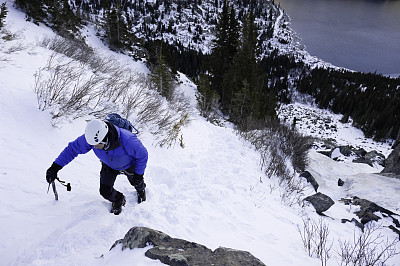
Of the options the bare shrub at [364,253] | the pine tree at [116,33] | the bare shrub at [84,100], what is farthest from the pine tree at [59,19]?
the bare shrub at [364,253]

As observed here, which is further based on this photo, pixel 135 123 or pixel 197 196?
pixel 135 123

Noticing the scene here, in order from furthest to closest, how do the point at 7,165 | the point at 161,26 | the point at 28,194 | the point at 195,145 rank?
the point at 161,26 < the point at 195,145 < the point at 7,165 < the point at 28,194

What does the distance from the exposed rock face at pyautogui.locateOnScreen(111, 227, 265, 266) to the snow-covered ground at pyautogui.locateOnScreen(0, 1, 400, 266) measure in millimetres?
115

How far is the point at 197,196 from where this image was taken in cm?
426

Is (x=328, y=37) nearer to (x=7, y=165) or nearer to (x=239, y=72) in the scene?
(x=239, y=72)

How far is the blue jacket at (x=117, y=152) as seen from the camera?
261 cm

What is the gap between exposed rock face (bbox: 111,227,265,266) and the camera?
2004mm

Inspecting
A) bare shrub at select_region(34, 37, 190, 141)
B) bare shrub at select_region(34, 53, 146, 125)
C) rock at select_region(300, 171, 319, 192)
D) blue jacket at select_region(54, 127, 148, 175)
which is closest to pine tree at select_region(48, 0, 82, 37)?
bare shrub at select_region(34, 37, 190, 141)

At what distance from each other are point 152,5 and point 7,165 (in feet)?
364

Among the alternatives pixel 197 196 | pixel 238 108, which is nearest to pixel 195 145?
pixel 197 196

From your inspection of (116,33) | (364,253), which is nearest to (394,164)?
(364,253)

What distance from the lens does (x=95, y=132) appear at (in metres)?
2.28

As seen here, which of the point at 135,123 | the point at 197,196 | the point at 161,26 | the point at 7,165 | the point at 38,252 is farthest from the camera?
the point at 161,26

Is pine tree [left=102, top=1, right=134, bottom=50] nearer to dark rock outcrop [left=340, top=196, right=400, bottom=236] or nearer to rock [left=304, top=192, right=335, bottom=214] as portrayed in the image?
rock [left=304, top=192, right=335, bottom=214]
